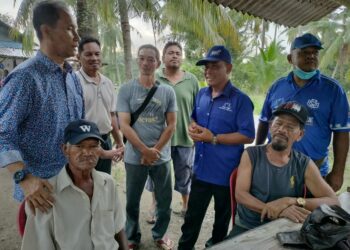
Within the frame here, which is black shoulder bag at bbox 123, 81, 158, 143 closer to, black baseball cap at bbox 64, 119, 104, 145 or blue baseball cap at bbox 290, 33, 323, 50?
black baseball cap at bbox 64, 119, 104, 145

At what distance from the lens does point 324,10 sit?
10.7 feet

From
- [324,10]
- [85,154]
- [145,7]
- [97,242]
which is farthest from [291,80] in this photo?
[145,7]

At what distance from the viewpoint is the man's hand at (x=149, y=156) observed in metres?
2.96

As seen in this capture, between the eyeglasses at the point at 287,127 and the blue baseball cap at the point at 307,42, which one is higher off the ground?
the blue baseball cap at the point at 307,42

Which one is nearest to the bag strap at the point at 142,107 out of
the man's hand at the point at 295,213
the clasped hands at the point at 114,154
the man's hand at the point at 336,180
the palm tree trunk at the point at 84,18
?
the clasped hands at the point at 114,154

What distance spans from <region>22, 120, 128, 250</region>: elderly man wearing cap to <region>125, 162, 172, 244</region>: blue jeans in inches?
43.0

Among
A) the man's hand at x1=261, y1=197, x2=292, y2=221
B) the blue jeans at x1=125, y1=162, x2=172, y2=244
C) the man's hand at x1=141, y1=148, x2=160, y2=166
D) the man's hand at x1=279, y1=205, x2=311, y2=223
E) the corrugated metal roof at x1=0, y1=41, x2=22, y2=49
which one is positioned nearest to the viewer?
the man's hand at x1=279, y1=205, x2=311, y2=223

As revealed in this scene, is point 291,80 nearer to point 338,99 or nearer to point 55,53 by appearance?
point 338,99

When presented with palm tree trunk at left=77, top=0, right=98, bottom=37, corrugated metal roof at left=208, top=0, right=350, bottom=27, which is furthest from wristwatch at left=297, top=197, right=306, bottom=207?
palm tree trunk at left=77, top=0, right=98, bottom=37

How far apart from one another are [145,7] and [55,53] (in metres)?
8.70

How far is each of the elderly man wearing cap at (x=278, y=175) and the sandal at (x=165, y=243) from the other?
1.16 m

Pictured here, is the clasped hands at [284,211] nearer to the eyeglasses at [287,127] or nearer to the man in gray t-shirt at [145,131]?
the eyeglasses at [287,127]

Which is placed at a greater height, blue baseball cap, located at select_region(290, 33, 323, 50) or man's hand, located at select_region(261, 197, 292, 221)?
blue baseball cap, located at select_region(290, 33, 323, 50)

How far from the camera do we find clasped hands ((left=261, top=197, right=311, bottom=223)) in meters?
1.96
